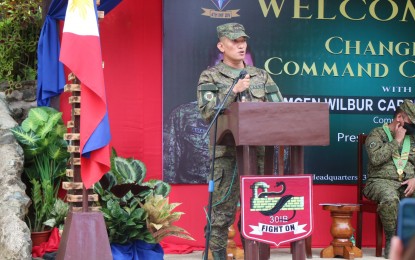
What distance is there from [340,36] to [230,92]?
3074 millimetres

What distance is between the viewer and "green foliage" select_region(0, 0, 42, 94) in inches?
286

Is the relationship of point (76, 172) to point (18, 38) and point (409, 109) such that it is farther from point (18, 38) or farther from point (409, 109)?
point (409, 109)

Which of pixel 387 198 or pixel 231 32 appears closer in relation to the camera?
pixel 231 32

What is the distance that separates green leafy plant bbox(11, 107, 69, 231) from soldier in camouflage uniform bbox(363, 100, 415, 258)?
2.78 metres

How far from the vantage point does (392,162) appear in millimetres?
7000

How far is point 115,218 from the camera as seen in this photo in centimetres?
579

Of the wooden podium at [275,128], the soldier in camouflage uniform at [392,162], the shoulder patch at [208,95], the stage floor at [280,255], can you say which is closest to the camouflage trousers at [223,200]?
the shoulder patch at [208,95]

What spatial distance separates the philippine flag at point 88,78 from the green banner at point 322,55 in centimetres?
169

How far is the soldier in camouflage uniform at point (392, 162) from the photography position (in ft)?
22.3

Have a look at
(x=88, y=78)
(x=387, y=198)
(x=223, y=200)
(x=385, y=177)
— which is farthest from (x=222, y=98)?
(x=385, y=177)

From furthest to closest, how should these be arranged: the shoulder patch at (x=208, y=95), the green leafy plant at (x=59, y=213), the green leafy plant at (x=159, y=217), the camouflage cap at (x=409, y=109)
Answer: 1. the camouflage cap at (x=409, y=109)
2. the green leafy plant at (x=59, y=213)
3. the green leafy plant at (x=159, y=217)
4. the shoulder patch at (x=208, y=95)

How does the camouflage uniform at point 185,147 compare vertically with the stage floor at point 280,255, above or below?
above

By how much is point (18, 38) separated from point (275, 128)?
3.72 metres

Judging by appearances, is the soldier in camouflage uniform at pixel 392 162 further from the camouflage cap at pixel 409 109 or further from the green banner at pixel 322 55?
the green banner at pixel 322 55
